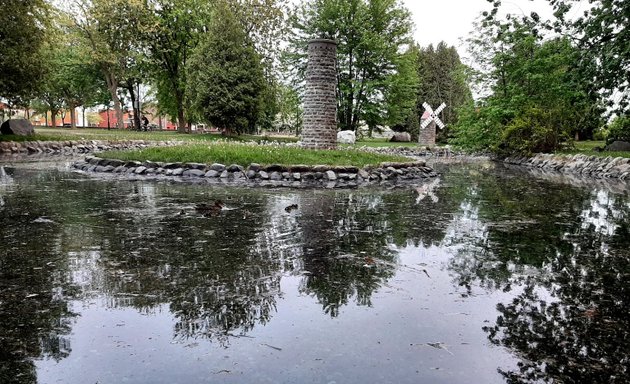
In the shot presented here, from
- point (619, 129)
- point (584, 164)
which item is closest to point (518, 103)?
point (619, 129)

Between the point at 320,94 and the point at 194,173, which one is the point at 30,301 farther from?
the point at 320,94

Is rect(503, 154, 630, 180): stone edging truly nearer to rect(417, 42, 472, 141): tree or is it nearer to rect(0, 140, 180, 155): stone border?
rect(0, 140, 180, 155): stone border

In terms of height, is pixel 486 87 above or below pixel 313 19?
below

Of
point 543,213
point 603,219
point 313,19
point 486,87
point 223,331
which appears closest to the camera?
point 223,331

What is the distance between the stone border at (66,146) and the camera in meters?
20.2

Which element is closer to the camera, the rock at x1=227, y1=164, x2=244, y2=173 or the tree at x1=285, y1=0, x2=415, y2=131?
the rock at x1=227, y1=164, x2=244, y2=173

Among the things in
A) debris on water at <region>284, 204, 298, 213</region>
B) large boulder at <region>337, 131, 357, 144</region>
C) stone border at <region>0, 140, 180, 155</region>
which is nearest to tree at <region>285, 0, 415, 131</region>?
large boulder at <region>337, 131, 357, 144</region>

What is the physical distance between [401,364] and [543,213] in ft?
22.4

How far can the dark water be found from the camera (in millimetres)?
2666

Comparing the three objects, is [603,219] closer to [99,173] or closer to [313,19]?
[99,173]

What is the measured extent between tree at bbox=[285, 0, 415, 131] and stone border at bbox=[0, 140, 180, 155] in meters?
13.6

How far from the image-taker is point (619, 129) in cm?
2270

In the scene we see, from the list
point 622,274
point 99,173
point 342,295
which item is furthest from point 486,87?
point 342,295

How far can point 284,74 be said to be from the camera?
34000 mm
